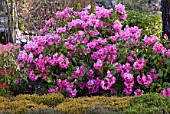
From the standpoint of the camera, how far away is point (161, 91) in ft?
16.4

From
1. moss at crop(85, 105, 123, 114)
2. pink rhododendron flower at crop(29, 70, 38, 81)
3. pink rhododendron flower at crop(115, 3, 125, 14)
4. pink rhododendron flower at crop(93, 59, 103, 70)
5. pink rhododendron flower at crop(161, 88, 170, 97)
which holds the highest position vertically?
pink rhododendron flower at crop(115, 3, 125, 14)

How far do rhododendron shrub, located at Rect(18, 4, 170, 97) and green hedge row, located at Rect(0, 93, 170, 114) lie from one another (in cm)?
97

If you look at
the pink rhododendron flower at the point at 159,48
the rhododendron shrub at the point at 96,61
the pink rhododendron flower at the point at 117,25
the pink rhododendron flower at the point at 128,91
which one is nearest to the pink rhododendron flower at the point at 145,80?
the rhododendron shrub at the point at 96,61

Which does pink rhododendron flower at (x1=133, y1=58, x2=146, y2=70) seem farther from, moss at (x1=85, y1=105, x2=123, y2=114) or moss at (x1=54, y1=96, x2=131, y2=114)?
Answer: moss at (x1=85, y1=105, x2=123, y2=114)

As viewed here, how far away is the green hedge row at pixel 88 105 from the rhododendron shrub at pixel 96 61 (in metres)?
0.97

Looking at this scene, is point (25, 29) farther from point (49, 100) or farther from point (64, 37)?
point (49, 100)

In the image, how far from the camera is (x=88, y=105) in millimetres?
3781

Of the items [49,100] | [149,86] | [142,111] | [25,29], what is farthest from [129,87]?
[25,29]

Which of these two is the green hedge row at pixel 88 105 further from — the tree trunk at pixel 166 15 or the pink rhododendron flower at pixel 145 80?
the tree trunk at pixel 166 15

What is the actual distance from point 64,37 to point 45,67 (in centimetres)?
64

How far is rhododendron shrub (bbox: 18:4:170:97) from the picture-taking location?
507cm

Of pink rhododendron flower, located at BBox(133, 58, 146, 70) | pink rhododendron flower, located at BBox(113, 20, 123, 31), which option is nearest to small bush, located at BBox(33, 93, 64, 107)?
pink rhododendron flower, located at BBox(133, 58, 146, 70)

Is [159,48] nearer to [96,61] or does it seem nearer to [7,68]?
[96,61]

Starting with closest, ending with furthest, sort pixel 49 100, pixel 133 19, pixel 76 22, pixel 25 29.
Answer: pixel 49 100, pixel 76 22, pixel 133 19, pixel 25 29
